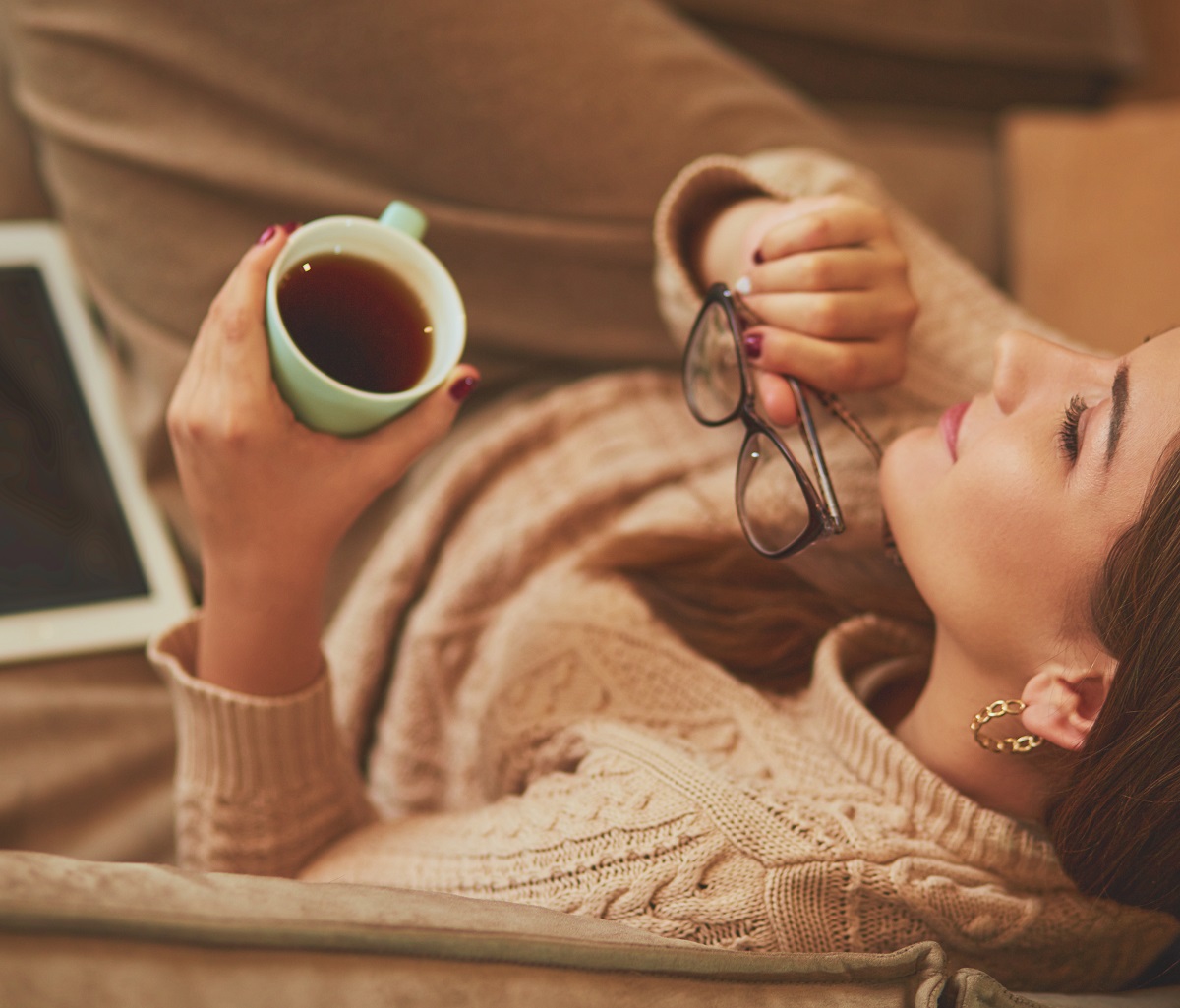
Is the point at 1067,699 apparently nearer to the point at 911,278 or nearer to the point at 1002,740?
the point at 1002,740

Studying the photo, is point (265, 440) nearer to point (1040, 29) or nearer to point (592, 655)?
point (592, 655)

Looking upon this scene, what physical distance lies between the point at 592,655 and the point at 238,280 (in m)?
0.49

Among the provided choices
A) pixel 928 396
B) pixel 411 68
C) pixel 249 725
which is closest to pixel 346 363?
pixel 249 725

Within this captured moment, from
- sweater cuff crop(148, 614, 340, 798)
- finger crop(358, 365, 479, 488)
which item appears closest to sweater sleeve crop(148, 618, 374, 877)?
sweater cuff crop(148, 614, 340, 798)

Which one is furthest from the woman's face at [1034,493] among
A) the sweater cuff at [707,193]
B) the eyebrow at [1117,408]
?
the sweater cuff at [707,193]

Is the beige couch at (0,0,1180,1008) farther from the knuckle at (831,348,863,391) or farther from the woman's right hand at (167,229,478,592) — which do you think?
the knuckle at (831,348,863,391)

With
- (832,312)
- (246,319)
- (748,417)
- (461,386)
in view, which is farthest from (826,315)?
(246,319)

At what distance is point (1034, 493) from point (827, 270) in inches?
10.9

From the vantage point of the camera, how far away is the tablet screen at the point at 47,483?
1.11 meters

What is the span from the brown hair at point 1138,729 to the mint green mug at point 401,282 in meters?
0.50

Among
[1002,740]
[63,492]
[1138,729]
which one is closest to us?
[1138,729]

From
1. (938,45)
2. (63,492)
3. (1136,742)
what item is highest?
(938,45)

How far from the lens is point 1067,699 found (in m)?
0.70

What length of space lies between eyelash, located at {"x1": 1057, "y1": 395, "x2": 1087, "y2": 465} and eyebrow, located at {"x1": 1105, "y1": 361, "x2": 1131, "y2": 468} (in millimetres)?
25
